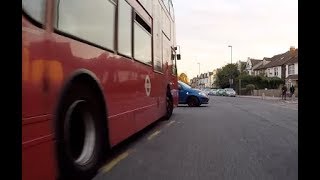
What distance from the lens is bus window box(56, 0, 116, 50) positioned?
5492 millimetres

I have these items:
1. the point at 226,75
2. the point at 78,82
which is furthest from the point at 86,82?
the point at 226,75

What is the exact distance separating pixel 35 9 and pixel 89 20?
1.83 meters

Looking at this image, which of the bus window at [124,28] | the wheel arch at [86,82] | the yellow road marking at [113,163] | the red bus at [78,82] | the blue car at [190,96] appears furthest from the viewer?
the blue car at [190,96]

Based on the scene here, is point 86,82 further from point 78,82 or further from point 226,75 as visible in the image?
point 226,75

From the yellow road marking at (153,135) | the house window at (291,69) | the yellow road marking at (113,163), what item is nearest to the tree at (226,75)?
the house window at (291,69)

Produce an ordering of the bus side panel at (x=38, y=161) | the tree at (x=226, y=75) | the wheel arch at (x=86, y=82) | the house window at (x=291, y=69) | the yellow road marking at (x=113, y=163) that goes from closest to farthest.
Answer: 1. the bus side panel at (x=38, y=161)
2. the wheel arch at (x=86, y=82)
3. the yellow road marking at (x=113, y=163)
4. the house window at (x=291, y=69)
5. the tree at (x=226, y=75)

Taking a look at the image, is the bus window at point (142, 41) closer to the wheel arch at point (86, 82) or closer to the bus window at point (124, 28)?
the bus window at point (124, 28)

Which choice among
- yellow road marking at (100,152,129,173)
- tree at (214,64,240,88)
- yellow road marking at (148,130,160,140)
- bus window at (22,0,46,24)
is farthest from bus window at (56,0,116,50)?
tree at (214,64,240,88)

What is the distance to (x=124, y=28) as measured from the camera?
8508 millimetres

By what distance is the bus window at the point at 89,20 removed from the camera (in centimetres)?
549

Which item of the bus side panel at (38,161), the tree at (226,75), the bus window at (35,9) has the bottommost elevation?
the bus side panel at (38,161)
